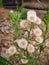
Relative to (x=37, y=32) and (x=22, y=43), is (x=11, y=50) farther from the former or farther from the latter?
(x=37, y=32)

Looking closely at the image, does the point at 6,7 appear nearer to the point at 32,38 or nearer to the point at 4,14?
the point at 4,14

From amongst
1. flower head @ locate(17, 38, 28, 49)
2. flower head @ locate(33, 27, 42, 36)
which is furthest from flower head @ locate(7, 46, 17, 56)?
flower head @ locate(33, 27, 42, 36)

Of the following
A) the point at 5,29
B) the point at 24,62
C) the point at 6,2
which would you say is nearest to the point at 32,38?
the point at 24,62

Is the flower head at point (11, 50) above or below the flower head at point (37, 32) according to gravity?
below

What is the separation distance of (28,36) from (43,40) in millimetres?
130

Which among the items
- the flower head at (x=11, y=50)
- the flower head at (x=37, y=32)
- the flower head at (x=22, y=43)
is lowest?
the flower head at (x=11, y=50)

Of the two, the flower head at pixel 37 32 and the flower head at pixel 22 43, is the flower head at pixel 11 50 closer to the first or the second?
the flower head at pixel 22 43

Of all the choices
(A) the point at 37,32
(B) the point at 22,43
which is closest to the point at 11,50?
(B) the point at 22,43

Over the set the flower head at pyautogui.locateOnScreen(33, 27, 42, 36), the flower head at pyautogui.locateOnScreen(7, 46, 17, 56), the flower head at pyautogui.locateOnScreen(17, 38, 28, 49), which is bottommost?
the flower head at pyautogui.locateOnScreen(7, 46, 17, 56)

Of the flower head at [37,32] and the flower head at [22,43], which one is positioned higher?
the flower head at [37,32]

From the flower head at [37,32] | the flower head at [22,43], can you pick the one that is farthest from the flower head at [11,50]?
the flower head at [37,32]

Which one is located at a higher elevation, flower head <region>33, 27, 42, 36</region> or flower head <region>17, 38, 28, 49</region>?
flower head <region>33, 27, 42, 36</region>

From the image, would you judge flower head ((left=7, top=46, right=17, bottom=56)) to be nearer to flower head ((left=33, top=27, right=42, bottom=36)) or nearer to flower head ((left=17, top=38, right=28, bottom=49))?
flower head ((left=17, top=38, right=28, bottom=49))

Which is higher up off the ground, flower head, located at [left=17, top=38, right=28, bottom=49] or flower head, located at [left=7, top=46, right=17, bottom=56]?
flower head, located at [left=17, top=38, right=28, bottom=49]
